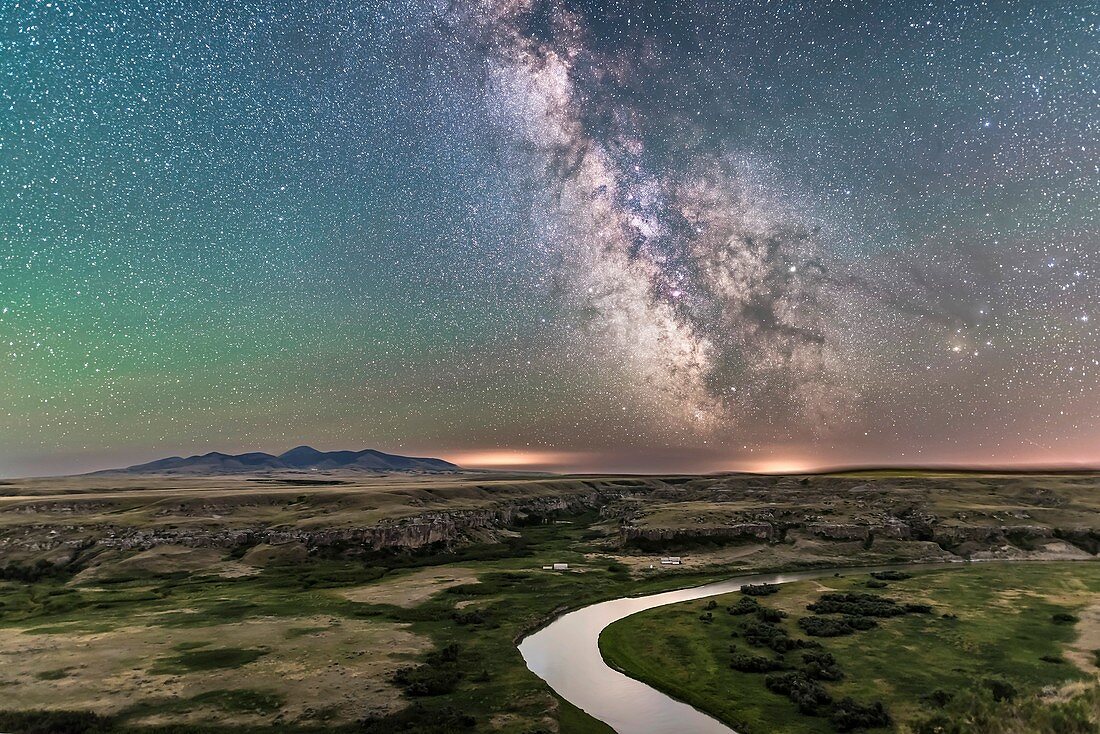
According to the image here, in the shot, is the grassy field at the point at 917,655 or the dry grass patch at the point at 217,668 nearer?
the grassy field at the point at 917,655

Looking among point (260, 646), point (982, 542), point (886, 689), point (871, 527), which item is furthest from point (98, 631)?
point (982, 542)

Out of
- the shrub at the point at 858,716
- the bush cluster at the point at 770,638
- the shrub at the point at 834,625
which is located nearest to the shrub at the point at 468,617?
the bush cluster at the point at 770,638

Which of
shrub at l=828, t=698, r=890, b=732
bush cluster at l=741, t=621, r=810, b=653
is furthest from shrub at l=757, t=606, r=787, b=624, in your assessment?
shrub at l=828, t=698, r=890, b=732

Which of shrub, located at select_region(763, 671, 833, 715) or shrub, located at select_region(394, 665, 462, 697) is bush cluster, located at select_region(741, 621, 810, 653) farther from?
shrub, located at select_region(394, 665, 462, 697)

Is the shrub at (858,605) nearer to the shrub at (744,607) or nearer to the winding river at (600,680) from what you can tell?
the shrub at (744,607)

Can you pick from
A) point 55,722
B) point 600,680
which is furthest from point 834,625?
point 55,722
